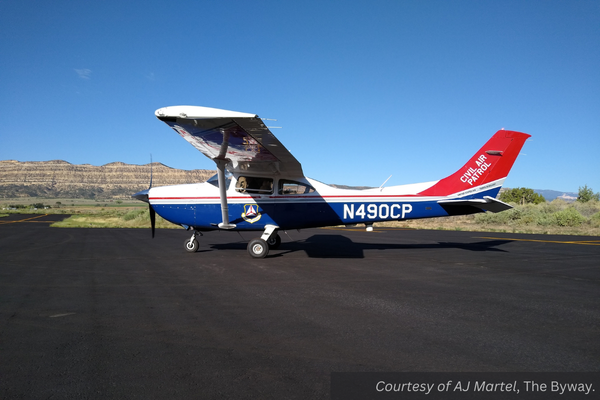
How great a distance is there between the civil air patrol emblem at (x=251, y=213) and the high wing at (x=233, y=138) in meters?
1.06

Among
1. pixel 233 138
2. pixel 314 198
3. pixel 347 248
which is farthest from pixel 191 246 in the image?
pixel 347 248

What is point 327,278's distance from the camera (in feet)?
22.8

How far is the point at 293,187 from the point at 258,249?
2.10 metres

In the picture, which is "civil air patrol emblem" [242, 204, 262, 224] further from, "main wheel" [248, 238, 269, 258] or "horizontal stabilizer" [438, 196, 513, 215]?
"horizontal stabilizer" [438, 196, 513, 215]

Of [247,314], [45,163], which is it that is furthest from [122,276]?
[45,163]

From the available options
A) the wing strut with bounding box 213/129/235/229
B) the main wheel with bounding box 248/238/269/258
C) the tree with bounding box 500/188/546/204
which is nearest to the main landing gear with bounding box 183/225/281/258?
the main wheel with bounding box 248/238/269/258

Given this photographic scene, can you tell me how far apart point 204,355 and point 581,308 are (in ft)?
16.8

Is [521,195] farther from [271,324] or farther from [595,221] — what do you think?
[271,324]

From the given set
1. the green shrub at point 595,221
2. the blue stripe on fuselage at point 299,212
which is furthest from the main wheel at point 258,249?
the green shrub at point 595,221

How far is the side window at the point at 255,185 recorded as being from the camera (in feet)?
33.7

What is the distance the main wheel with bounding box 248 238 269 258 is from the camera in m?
9.63

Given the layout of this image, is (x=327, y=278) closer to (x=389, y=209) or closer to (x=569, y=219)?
(x=389, y=209)

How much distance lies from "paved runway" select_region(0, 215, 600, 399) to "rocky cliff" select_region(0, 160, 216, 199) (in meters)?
138

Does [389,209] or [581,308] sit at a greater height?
[389,209]
